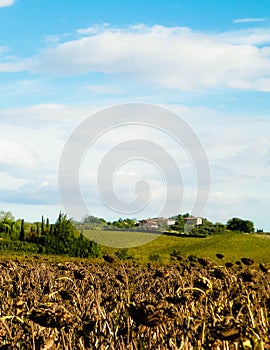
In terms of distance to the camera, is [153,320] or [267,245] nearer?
[153,320]

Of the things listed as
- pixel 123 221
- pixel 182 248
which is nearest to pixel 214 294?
pixel 182 248

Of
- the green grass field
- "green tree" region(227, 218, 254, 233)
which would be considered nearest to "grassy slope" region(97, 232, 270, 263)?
the green grass field

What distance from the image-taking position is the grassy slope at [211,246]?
80.8m

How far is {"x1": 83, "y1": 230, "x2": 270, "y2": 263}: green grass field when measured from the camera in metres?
81.1

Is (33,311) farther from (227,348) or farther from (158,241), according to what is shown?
(158,241)

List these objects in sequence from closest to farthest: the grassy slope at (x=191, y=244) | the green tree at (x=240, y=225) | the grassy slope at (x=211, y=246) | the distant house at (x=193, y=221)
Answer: the grassy slope at (x=211, y=246) → the grassy slope at (x=191, y=244) → the distant house at (x=193, y=221) → the green tree at (x=240, y=225)

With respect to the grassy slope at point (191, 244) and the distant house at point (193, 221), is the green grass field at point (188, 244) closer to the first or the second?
the grassy slope at point (191, 244)

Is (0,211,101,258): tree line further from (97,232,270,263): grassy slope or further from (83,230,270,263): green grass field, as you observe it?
(97,232,270,263): grassy slope

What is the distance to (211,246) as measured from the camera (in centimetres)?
8475

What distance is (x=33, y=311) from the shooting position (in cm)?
504

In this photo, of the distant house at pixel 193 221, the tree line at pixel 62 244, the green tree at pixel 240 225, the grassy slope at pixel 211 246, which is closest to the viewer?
the tree line at pixel 62 244

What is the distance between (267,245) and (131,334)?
271 feet

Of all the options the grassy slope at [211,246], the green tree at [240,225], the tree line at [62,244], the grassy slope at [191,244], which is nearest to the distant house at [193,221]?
the green tree at [240,225]

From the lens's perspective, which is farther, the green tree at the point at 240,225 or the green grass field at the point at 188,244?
the green tree at the point at 240,225
